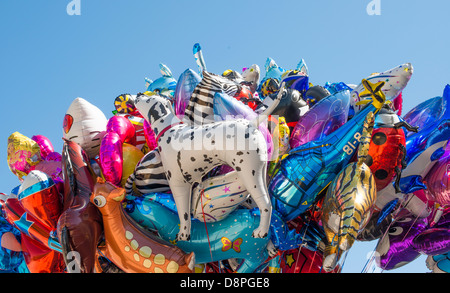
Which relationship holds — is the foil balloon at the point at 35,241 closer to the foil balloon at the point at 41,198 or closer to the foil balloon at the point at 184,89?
the foil balloon at the point at 41,198

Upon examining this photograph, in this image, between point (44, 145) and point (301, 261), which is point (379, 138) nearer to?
point (301, 261)

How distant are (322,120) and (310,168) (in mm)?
482

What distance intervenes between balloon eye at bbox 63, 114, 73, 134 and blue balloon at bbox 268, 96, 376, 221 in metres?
1.65

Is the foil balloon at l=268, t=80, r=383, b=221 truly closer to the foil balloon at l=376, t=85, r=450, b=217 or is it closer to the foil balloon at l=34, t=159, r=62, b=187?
the foil balloon at l=376, t=85, r=450, b=217

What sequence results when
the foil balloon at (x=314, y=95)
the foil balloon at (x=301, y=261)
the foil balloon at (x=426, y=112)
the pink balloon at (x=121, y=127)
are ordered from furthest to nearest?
1. the foil balloon at (x=314, y=95)
2. the foil balloon at (x=426, y=112)
3. the pink balloon at (x=121, y=127)
4. the foil balloon at (x=301, y=261)

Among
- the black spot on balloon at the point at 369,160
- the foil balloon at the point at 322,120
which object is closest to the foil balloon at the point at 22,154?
the foil balloon at the point at 322,120

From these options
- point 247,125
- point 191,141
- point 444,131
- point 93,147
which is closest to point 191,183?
point 191,141

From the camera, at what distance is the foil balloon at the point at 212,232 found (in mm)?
3314

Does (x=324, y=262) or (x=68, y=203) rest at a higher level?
(x=68, y=203)

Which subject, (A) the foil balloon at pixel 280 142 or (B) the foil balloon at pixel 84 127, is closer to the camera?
(A) the foil balloon at pixel 280 142
